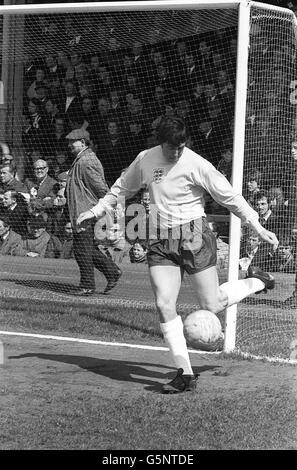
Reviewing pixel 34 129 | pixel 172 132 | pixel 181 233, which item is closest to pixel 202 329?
pixel 181 233

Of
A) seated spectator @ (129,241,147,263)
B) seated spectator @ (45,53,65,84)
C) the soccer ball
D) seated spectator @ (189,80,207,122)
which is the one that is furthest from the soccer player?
seated spectator @ (129,241,147,263)

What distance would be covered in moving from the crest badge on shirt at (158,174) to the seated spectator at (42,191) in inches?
257

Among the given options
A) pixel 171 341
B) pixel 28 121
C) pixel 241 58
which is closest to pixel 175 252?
pixel 171 341

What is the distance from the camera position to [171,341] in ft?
24.5

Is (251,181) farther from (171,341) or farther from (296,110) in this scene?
(171,341)

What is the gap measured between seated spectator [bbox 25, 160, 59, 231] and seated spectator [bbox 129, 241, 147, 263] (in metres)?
1.19

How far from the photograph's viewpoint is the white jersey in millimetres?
7445

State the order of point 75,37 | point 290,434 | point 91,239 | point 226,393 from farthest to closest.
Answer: point 91,239
point 75,37
point 226,393
point 290,434

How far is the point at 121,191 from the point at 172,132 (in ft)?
3.08

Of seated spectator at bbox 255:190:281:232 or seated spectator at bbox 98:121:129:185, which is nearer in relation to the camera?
seated spectator at bbox 255:190:281:232

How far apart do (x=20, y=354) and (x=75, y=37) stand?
15.8ft

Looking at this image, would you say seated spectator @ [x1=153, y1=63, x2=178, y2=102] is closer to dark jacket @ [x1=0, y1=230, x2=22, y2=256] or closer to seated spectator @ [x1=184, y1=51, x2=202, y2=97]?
seated spectator @ [x1=184, y1=51, x2=202, y2=97]

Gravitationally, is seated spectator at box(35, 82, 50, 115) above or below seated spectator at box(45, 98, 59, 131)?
above

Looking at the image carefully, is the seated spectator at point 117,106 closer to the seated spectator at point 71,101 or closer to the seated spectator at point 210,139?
the seated spectator at point 71,101
